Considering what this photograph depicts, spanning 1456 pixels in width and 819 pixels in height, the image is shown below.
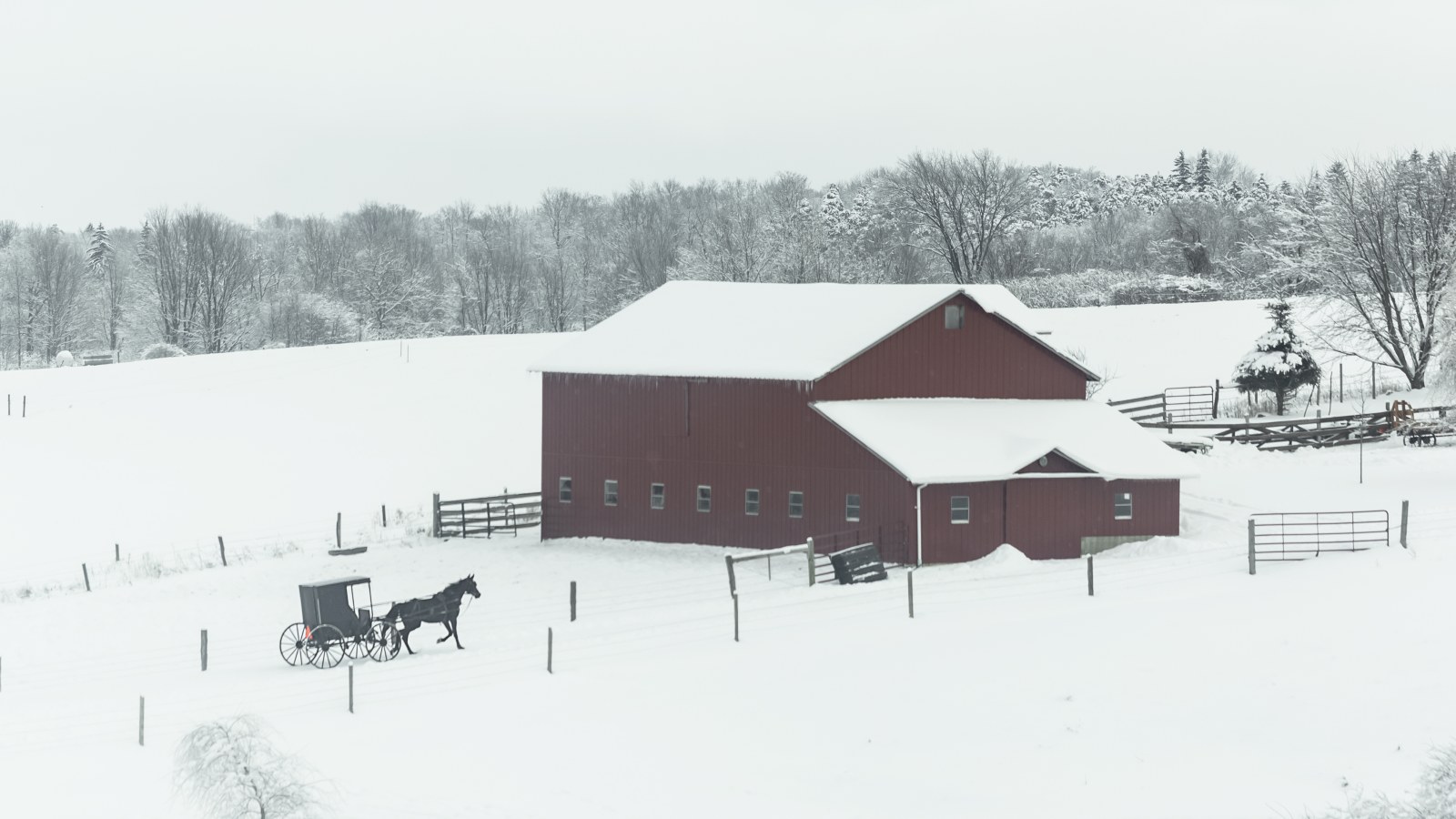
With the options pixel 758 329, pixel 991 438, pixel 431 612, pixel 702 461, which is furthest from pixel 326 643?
pixel 991 438

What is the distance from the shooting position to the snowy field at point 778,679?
1795 cm

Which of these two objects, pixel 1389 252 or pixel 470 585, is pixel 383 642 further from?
pixel 1389 252

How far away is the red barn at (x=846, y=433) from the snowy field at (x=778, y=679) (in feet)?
4.53

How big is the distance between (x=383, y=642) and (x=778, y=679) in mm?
7473

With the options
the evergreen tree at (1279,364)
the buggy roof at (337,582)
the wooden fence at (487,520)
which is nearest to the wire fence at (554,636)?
the buggy roof at (337,582)

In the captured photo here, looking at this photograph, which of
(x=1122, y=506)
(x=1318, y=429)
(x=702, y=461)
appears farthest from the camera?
(x=1318, y=429)

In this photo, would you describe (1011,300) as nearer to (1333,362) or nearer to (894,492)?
(894,492)

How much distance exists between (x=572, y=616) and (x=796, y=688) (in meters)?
6.63

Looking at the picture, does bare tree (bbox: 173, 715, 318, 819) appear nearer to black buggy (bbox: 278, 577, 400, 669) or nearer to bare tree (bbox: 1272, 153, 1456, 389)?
black buggy (bbox: 278, 577, 400, 669)

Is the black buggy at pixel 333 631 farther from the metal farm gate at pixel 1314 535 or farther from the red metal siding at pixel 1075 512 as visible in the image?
the metal farm gate at pixel 1314 535

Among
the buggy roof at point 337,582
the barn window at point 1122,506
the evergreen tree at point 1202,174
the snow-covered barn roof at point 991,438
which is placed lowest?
the buggy roof at point 337,582

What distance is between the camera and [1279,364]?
160 feet

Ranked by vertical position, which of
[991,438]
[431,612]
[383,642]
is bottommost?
[383,642]

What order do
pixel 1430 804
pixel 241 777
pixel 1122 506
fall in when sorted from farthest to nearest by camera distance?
1. pixel 1122 506
2. pixel 1430 804
3. pixel 241 777
